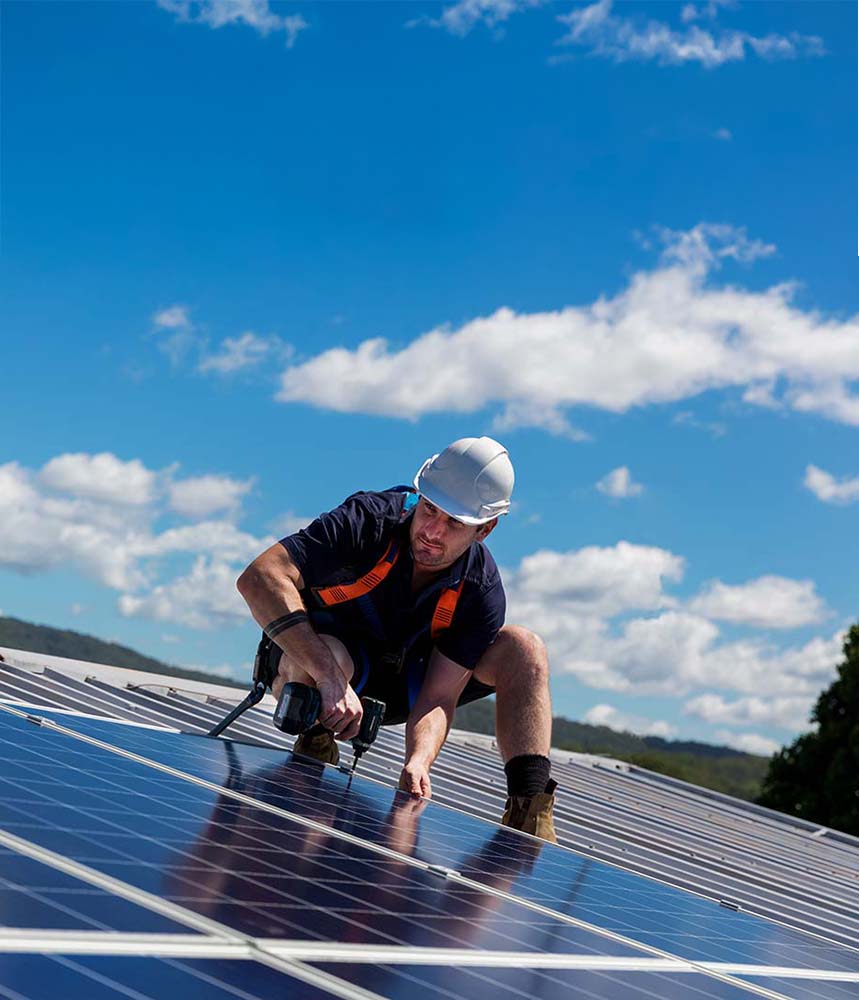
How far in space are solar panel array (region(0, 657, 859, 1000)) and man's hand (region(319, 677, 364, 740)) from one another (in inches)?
12.7

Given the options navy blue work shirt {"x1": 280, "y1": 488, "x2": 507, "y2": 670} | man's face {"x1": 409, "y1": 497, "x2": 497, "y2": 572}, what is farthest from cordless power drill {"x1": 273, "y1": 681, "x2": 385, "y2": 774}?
man's face {"x1": 409, "y1": 497, "x2": 497, "y2": 572}

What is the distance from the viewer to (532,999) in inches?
93.0

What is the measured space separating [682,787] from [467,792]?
7017mm

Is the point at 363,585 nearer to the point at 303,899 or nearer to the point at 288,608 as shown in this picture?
the point at 288,608

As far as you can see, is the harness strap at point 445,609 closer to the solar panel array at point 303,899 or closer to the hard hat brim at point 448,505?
the hard hat brim at point 448,505

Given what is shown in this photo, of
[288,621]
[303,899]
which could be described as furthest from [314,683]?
[303,899]

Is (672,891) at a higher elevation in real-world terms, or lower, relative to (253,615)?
lower

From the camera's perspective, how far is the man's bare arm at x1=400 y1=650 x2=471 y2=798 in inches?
260

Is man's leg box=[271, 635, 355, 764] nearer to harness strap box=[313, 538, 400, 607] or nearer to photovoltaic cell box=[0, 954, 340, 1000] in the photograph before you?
harness strap box=[313, 538, 400, 607]

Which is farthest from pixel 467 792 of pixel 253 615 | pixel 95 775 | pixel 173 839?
pixel 173 839

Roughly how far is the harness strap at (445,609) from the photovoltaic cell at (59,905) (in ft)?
14.8

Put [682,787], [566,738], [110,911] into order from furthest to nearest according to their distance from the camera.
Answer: [566,738] → [682,787] → [110,911]

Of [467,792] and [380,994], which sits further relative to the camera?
[467,792]

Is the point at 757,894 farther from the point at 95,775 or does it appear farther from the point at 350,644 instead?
the point at 95,775
